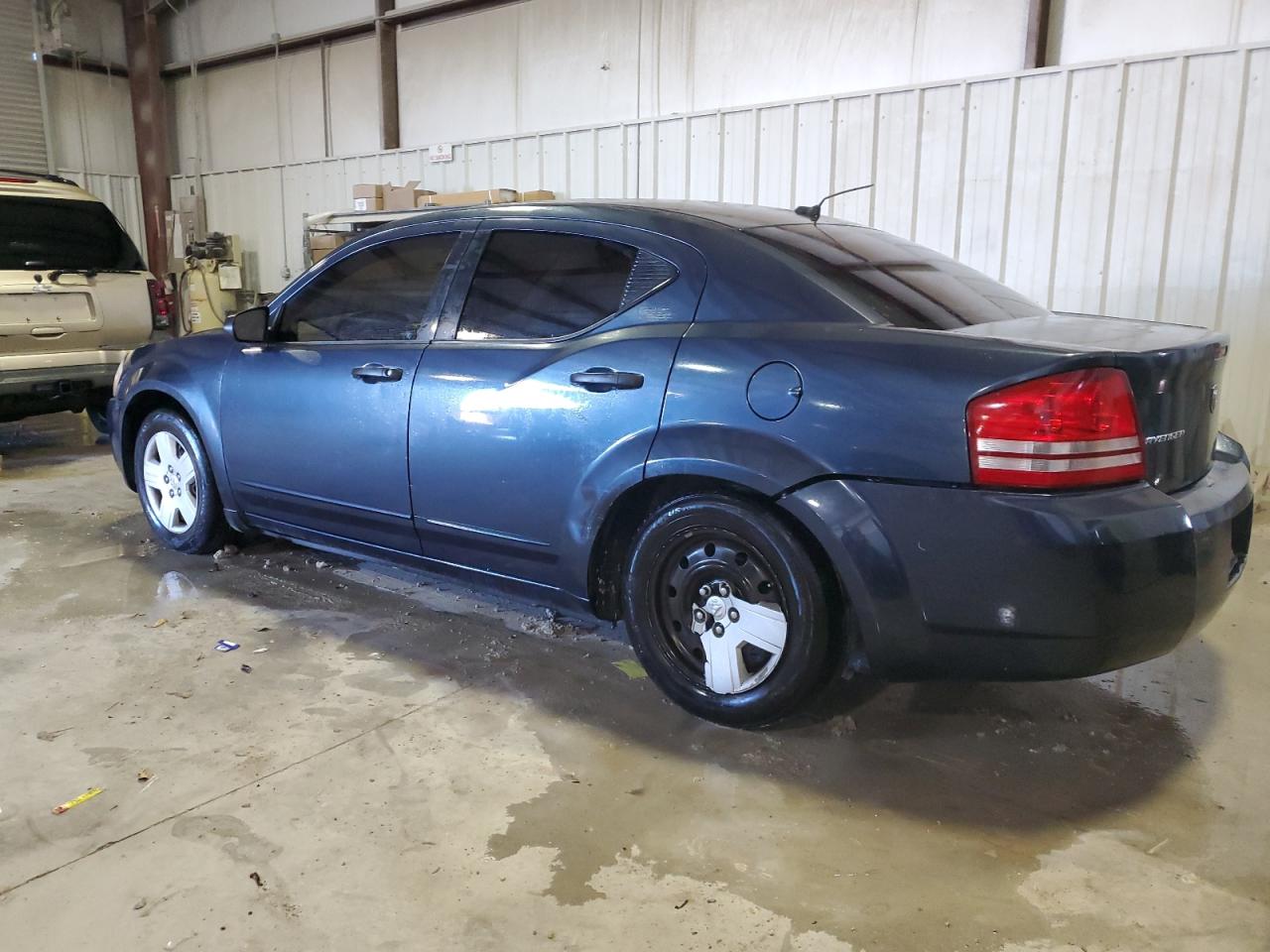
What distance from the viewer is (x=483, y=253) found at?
3086 millimetres

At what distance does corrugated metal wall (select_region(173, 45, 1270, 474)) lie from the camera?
5.39m

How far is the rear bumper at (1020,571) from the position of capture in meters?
2.06

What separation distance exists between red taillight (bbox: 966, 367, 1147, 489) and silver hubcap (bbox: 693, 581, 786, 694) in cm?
68

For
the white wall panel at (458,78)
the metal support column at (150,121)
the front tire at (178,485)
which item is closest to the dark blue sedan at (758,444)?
the front tire at (178,485)

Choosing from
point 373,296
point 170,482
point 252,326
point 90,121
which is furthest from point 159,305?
point 90,121

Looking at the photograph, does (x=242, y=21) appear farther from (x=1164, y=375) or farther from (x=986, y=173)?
(x=1164, y=375)

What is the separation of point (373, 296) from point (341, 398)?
40cm

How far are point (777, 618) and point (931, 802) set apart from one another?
574mm

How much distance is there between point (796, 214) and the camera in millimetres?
3131

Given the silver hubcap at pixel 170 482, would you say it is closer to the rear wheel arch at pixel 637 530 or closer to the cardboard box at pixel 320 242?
the rear wheel arch at pixel 637 530

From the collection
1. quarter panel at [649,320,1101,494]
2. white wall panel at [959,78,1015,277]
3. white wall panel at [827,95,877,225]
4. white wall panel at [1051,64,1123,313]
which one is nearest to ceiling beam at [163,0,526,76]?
white wall panel at [827,95,877,225]

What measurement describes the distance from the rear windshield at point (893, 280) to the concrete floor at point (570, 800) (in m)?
→ 1.16

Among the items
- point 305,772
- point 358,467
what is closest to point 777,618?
point 305,772

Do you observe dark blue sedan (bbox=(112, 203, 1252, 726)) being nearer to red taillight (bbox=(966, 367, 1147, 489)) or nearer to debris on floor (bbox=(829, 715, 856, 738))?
red taillight (bbox=(966, 367, 1147, 489))
